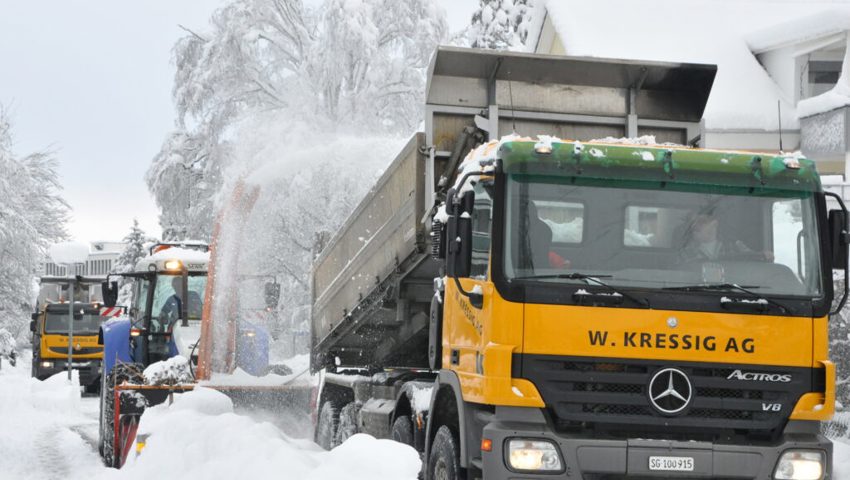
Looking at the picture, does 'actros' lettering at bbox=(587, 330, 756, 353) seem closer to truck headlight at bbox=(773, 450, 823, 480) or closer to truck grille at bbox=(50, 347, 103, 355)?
truck headlight at bbox=(773, 450, 823, 480)

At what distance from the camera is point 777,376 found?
6.69 meters

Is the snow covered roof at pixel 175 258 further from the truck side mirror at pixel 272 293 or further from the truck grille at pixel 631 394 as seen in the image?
the truck grille at pixel 631 394

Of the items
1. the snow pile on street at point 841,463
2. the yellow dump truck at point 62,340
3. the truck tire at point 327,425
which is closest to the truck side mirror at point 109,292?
the truck tire at point 327,425

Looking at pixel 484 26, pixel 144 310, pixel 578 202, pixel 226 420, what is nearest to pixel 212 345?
pixel 144 310

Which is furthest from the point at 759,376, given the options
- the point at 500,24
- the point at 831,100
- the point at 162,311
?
the point at 500,24

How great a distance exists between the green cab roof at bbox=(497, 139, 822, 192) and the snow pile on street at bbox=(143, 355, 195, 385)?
23.1 feet

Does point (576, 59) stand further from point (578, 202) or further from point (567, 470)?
point (567, 470)

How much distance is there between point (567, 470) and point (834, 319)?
661 centimetres

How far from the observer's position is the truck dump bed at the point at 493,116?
8664 mm

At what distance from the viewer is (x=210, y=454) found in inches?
353

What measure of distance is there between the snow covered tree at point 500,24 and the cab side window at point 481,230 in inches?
1222

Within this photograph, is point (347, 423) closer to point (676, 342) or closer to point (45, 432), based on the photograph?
point (676, 342)

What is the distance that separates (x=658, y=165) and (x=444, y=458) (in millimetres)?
2300

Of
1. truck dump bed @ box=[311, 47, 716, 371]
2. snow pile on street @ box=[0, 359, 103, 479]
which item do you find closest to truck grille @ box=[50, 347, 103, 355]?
snow pile on street @ box=[0, 359, 103, 479]
